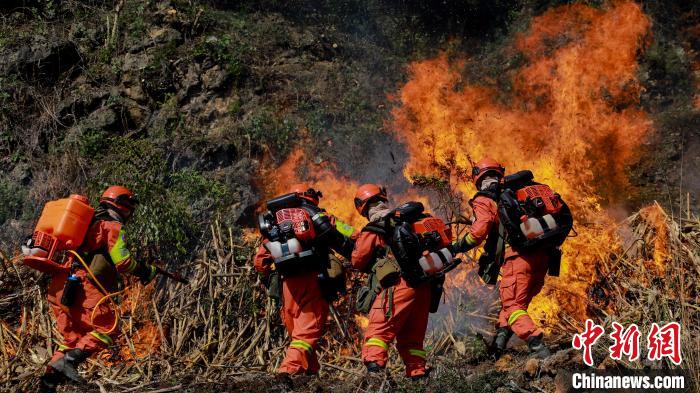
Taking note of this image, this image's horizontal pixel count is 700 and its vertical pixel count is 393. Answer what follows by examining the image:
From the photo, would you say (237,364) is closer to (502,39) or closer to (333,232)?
(333,232)

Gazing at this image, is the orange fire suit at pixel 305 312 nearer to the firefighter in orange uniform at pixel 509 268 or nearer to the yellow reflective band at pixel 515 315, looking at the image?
the firefighter in orange uniform at pixel 509 268

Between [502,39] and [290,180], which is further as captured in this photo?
[502,39]

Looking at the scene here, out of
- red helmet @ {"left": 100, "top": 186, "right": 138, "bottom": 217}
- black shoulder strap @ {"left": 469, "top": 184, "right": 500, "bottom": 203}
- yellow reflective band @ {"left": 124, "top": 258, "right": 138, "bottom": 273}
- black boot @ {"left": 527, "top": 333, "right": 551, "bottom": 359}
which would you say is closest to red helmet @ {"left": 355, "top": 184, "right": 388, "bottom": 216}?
black shoulder strap @ {"left": 469, "top": 184, "right": 500, "bottom": 203}

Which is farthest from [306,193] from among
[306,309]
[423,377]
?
[423,377]

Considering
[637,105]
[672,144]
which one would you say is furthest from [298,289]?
[637,105]

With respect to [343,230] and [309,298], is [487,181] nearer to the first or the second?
[343,230]

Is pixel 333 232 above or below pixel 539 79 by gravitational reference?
below

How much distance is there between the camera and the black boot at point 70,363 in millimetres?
6172

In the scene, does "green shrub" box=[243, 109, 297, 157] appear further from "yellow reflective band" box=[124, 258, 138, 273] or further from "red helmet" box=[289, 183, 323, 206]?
"yellow reflective band" box=[124, 258, 138, 273]

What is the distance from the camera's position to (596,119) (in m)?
12.2

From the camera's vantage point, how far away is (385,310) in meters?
6.24

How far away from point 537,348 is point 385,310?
157cm

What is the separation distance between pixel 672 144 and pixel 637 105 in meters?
1.52

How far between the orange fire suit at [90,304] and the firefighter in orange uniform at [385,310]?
243 cm
